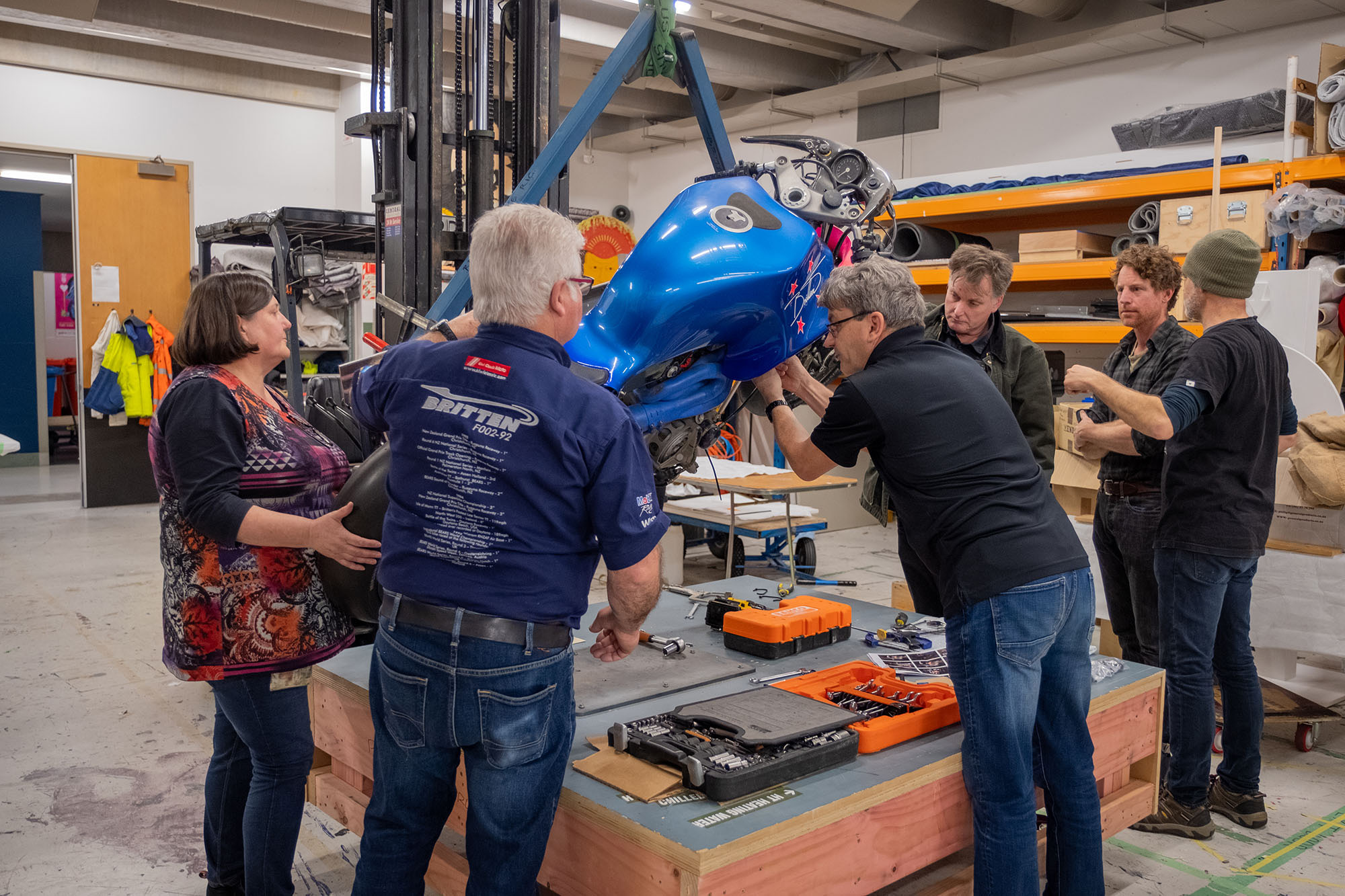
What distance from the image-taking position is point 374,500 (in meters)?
2.14

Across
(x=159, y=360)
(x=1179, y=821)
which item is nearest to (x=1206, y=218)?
(x=1179, y=821)

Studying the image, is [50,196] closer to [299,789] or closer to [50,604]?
Result: [50,604]

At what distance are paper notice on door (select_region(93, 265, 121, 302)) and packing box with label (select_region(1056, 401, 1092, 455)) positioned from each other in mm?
8409

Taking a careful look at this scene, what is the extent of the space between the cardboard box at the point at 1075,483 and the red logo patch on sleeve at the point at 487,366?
→ 3860 mm

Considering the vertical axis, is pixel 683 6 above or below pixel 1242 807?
above

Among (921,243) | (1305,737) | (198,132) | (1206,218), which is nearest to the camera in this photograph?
(1305,737)

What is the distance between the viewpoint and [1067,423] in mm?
4832

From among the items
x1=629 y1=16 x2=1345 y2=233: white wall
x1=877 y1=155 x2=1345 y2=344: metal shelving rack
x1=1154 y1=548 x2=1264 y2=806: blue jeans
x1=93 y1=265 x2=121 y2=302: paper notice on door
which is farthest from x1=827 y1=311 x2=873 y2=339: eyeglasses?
x1=93 y1=265 x2=121 y2=302: paper notice on door

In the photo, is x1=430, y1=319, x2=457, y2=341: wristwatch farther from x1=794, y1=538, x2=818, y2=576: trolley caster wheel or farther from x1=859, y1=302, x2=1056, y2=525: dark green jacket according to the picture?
x1=794, y1=538, x2=818, y2=576: trolley caster wheel

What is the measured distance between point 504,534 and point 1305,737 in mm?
3718

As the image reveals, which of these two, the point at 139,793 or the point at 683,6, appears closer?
the point at 139,793

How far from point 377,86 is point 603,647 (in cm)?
284

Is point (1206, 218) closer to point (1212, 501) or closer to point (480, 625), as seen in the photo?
point (1212, 501)
